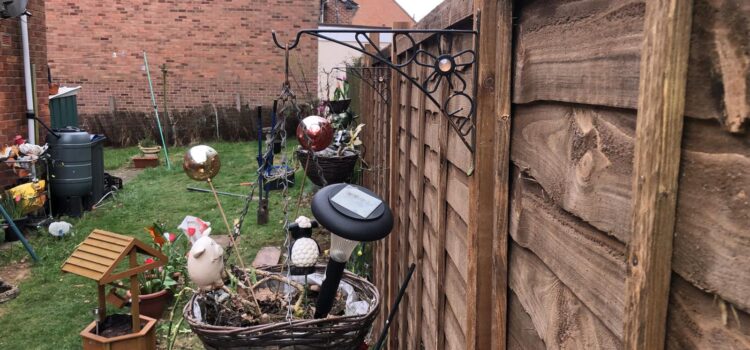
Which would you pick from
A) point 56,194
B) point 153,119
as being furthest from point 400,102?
point 153,119

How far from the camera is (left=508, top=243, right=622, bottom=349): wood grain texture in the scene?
762 mm

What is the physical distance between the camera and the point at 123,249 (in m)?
2.98

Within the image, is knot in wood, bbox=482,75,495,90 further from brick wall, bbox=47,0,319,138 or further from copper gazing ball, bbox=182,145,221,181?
brick wall, bbox=47,0,319,138

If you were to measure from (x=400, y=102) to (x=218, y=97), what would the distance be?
12217 millimetres

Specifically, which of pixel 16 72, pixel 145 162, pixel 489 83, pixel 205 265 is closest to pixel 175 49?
pixel 145 162

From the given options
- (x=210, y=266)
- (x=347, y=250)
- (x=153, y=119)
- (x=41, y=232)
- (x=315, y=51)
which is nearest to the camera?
(x=347, y=250)

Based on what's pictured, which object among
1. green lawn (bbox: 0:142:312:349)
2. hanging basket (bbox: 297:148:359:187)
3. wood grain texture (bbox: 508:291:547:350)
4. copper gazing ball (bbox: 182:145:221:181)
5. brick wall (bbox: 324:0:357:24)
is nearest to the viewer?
wood grain texture (bbox: 508:291:547:350)

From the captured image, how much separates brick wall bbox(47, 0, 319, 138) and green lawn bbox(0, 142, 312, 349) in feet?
10.7

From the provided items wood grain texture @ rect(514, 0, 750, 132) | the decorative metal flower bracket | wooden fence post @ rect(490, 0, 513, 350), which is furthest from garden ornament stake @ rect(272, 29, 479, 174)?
wood grain texture @ rect(514, 0, 750, 132)

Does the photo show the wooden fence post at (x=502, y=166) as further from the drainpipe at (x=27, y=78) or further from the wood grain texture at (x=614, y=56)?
the drainpipe at (x=27, y=78)

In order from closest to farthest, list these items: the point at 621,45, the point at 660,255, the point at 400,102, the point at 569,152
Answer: the point at 660,255, the point at 621,45, the point at 569,152, the point at 400,102

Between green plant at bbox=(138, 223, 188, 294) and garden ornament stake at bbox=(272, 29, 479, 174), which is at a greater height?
garden ornament stake at bbox=(272, 29, 479, 174)

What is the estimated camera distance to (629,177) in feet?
2.13

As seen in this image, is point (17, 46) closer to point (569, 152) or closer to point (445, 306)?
point (445, 306)
